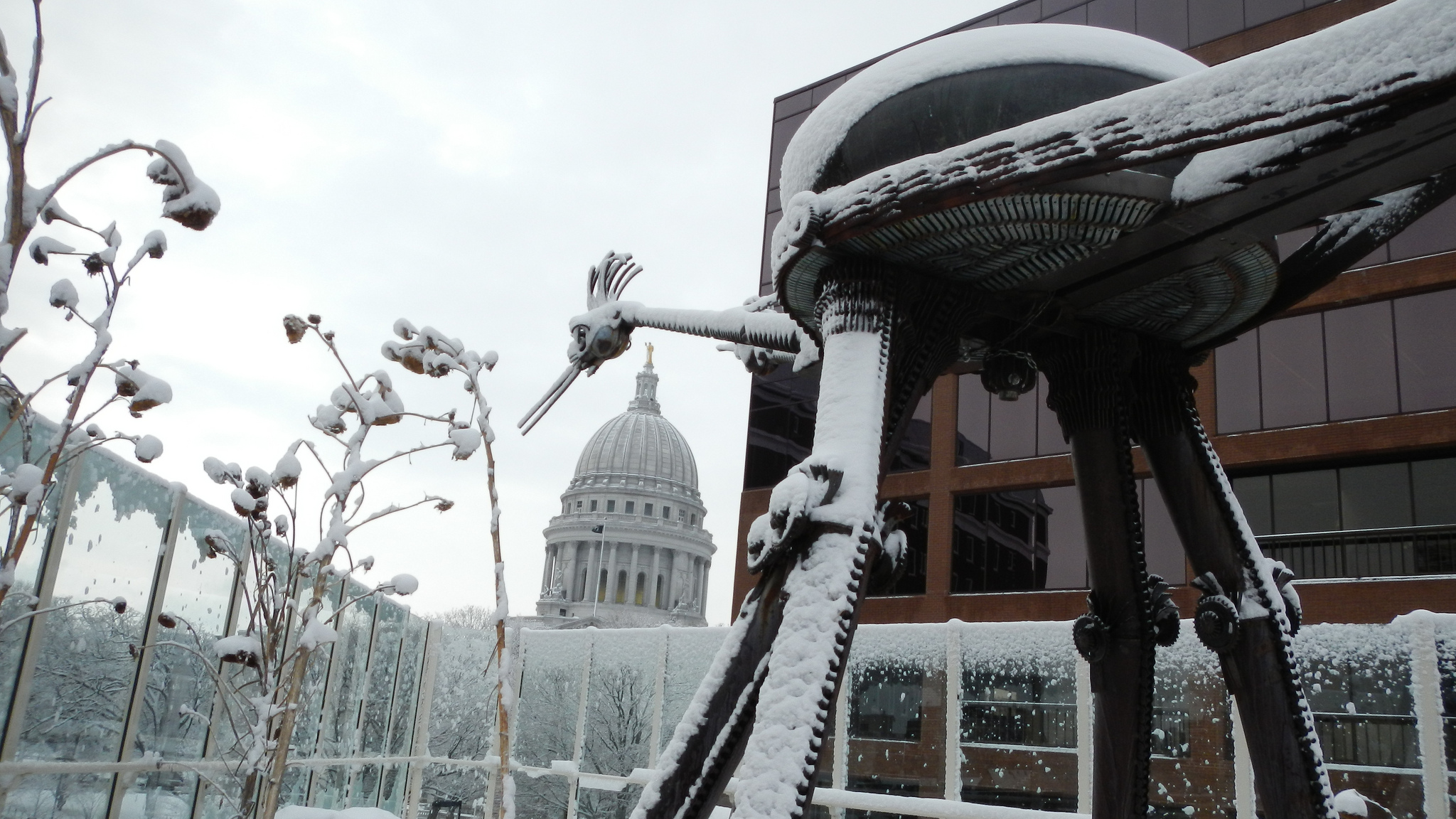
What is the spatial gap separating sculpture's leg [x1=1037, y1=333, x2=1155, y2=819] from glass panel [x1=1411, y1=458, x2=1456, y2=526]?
19.7m

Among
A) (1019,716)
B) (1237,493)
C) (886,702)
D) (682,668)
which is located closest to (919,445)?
(1237,493)

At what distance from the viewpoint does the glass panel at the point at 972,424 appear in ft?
92.4

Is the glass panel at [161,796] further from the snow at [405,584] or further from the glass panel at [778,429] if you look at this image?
the glass panel at [778,429]

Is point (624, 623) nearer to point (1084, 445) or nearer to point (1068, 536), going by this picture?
point (1068, 536)

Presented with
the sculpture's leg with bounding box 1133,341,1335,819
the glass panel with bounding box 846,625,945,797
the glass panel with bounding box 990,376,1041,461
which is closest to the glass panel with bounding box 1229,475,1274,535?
the glass panel with bounding box 990,376,1041,461

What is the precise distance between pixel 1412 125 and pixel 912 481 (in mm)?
25957

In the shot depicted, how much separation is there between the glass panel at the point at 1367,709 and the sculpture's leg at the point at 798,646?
280 inches

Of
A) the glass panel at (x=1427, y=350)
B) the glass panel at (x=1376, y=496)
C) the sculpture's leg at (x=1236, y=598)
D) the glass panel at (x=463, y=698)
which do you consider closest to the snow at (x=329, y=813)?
the glass panel at (x=463, y=698)

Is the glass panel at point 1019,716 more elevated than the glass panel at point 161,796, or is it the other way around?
the glass panel at point 1019,716

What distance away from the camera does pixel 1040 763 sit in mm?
11188

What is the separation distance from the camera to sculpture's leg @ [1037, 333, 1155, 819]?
201 inches

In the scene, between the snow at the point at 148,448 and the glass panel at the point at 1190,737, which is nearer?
the snow at the point at 148,448

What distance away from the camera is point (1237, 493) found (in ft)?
80.6

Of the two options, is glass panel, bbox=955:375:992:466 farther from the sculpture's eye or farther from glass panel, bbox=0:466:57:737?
glass panel, bbox=0:466:57:737
